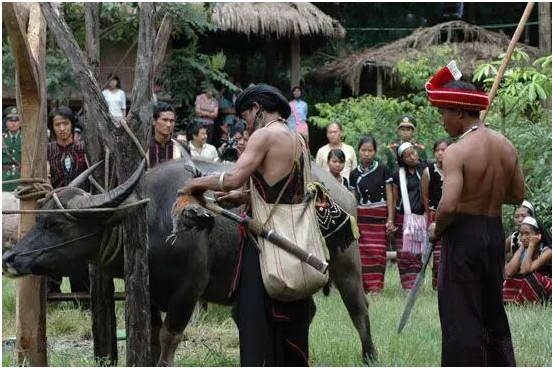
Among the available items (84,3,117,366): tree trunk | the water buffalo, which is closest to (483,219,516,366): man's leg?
the water buffalo

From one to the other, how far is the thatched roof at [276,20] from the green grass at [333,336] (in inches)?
333

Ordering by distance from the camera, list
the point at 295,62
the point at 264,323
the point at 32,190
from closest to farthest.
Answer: the point at 264,323
the point at 32,190
the point at 295,62

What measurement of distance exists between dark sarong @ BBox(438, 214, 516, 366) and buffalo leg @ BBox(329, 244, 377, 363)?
7.76 ft

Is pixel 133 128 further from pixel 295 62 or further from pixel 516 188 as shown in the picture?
pixel 295 62

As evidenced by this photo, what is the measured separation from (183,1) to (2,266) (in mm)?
5734

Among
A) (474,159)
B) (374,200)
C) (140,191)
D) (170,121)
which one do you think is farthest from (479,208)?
(374,200)

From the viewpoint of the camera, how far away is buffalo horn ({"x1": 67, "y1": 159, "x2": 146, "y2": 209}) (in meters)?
6.30

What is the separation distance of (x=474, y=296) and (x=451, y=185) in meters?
0.65

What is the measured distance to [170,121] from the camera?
8.57 metres

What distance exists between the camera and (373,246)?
11539 millimetres

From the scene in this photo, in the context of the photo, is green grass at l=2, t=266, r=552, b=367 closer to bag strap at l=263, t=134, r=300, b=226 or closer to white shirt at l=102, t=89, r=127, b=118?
bag strap at l=263, t=134, r=300, b=226

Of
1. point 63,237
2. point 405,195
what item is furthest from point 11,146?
point 63,237

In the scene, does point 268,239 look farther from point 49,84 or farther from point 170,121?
point 49,84

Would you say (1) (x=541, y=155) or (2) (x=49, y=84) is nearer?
(1) (x=541, y=155)
